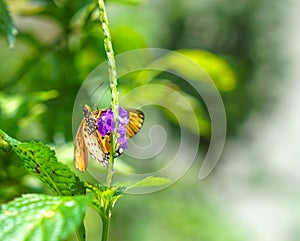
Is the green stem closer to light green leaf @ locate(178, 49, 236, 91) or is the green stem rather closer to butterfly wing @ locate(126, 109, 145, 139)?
A: butterfly wing @ locate(126, 109, 145, 139)

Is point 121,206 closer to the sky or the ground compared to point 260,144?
closer to the ground

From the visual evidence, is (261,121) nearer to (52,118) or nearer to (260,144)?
(260,144)

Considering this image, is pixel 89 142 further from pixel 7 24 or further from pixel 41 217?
pixel 7 24

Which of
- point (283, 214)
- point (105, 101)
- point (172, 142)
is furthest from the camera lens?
point (283, 214)

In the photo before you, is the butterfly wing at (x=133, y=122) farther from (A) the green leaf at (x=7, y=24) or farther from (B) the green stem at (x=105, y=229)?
(A) the green leaf at (x=7, y=24)

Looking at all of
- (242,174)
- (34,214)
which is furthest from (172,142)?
(34,214)

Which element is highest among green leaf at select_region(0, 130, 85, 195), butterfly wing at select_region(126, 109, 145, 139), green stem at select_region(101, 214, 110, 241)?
butterfly wing at select_region(126, 109, 145, 139)

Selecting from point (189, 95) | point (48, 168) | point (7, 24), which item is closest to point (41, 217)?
point (48, 168)

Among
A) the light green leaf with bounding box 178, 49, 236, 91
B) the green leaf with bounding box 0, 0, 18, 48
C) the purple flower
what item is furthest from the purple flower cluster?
the light green leaf with bounding box 178, 49, 236, 91
